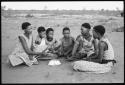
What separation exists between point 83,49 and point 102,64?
1206 millimetres

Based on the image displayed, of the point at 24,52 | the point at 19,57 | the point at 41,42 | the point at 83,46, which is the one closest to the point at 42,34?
the point at 41,42

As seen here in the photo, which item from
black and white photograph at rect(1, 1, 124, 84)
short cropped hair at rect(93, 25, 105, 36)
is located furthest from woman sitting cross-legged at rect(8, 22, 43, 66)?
short cropped hair at rect(93, 25, 105, 36)

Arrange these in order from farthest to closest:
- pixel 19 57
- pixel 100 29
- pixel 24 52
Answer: pixel 24 52
pixel 19 57
pixel 100 29

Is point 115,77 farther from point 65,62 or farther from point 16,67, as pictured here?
point 16,67

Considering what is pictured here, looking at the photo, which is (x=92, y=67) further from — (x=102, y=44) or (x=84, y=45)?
(x=84, y=45)

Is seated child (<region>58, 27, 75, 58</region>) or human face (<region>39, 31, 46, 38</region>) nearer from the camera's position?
human face (<region>39, 31, 46, 38</region>)

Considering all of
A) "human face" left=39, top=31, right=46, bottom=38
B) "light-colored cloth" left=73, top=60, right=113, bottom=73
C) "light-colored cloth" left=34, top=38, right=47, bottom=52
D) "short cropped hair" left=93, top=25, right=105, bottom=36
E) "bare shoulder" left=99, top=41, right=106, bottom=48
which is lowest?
"light-colored cloth" left=73, top=60, right=113, bottom=73

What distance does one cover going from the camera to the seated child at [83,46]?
6109 mm

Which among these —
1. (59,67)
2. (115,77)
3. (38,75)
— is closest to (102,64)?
(115,77)

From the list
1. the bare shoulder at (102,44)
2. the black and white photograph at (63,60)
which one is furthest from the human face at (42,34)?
the bare shoulder at (102,44)

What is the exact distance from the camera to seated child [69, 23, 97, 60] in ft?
20.0

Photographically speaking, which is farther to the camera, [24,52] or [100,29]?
[24,52]

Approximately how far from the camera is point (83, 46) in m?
6.31

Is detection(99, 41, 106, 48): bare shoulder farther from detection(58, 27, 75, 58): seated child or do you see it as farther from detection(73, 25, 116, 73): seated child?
detection(58, 27, 75, 58): seated child
